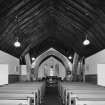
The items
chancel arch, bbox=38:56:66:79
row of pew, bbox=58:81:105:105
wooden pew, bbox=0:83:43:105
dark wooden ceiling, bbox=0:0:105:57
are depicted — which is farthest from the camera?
chancel arch, bbox=38:56:66:79

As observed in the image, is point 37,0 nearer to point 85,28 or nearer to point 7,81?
point 85,28

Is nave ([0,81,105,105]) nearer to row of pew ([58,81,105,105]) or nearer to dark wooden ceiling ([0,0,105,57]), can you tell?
row of pew ([58,81,105,105])

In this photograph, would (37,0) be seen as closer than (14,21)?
Yes

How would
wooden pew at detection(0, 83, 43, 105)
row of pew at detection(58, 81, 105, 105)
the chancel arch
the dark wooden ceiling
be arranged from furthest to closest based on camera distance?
the chancel arch → the dark wooden ceiling → wooden pew at detection(0, 83, 43, 105) → row of pew at detection(58, 81, 105, 105)

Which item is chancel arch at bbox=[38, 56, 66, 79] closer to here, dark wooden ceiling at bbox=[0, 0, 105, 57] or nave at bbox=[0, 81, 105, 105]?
dark wooden ceiling at bbox=[0, 0, 105, 57]

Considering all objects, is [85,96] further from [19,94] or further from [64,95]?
[64,95]

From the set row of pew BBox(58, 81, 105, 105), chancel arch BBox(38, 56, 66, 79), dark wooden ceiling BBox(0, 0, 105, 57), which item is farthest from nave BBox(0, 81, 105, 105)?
chancel arch BBox(38, 56, 66, 79)

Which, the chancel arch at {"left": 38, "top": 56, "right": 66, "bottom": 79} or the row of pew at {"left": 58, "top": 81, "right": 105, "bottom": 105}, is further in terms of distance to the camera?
the chancel arch at {"left": 38, "top": 56, "right": 66, "bottom": 79}

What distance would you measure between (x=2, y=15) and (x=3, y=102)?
6.47 metres

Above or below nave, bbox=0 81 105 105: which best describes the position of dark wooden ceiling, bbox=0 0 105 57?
above

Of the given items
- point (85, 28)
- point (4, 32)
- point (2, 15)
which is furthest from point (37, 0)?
point (85, 28)

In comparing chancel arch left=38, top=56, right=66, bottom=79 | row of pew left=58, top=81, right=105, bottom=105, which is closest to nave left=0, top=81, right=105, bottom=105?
row of pew left=58, top=81, right=105, bottom=105

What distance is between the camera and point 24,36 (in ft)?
56.0

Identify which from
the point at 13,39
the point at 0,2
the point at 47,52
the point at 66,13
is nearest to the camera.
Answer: the point at 0,2
